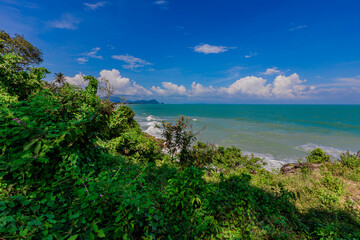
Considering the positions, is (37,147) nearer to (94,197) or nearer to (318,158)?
(94,197)

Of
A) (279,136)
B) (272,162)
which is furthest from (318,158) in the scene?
(279,136)

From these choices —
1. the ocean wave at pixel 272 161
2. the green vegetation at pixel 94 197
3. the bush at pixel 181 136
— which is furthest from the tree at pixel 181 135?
the ocean wave at pixel 272 161

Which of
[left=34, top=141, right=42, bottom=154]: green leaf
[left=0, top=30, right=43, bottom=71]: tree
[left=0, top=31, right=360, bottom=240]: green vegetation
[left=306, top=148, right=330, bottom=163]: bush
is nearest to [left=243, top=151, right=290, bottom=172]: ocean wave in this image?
[left=306, top=148, right=330, bottom=163]: bush

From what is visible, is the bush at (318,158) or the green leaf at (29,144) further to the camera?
the bush at (318,158)

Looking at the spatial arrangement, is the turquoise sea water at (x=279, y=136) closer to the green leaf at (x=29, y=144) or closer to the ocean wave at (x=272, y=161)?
the ocean wave at (x=272, y=161)

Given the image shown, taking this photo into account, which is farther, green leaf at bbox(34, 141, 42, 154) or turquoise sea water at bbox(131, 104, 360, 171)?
turquoise sea water at bbox(131, 104, 360, 171)

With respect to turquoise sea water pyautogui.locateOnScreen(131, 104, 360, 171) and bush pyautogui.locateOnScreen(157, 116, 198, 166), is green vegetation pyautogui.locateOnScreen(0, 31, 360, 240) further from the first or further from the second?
turquoise sea water pyautogui.locateOnScreen(131, 104, 360, 171)

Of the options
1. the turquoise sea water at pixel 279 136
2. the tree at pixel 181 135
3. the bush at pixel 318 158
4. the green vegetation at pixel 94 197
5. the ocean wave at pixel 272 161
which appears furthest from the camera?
the turquoise sea water at pixel 279 136

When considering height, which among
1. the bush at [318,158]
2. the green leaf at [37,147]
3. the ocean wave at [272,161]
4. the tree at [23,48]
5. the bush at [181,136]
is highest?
the tree at [23,48]

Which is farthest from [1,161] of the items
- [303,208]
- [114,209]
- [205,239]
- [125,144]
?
[303,208]

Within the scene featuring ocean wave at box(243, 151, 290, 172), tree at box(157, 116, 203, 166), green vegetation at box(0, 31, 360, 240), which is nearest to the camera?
green vegetation at box(0, 31, 360, 240)

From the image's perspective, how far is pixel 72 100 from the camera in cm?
304

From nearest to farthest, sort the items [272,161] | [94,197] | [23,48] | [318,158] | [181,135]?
1. [94,197]
2. [181,135]
3. [318,158]
4. [272,161]
5. [23,48]

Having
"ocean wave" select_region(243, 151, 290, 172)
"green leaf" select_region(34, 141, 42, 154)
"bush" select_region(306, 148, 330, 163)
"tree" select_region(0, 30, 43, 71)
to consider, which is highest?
"tree" select_region(0, 30, 43, 71)
